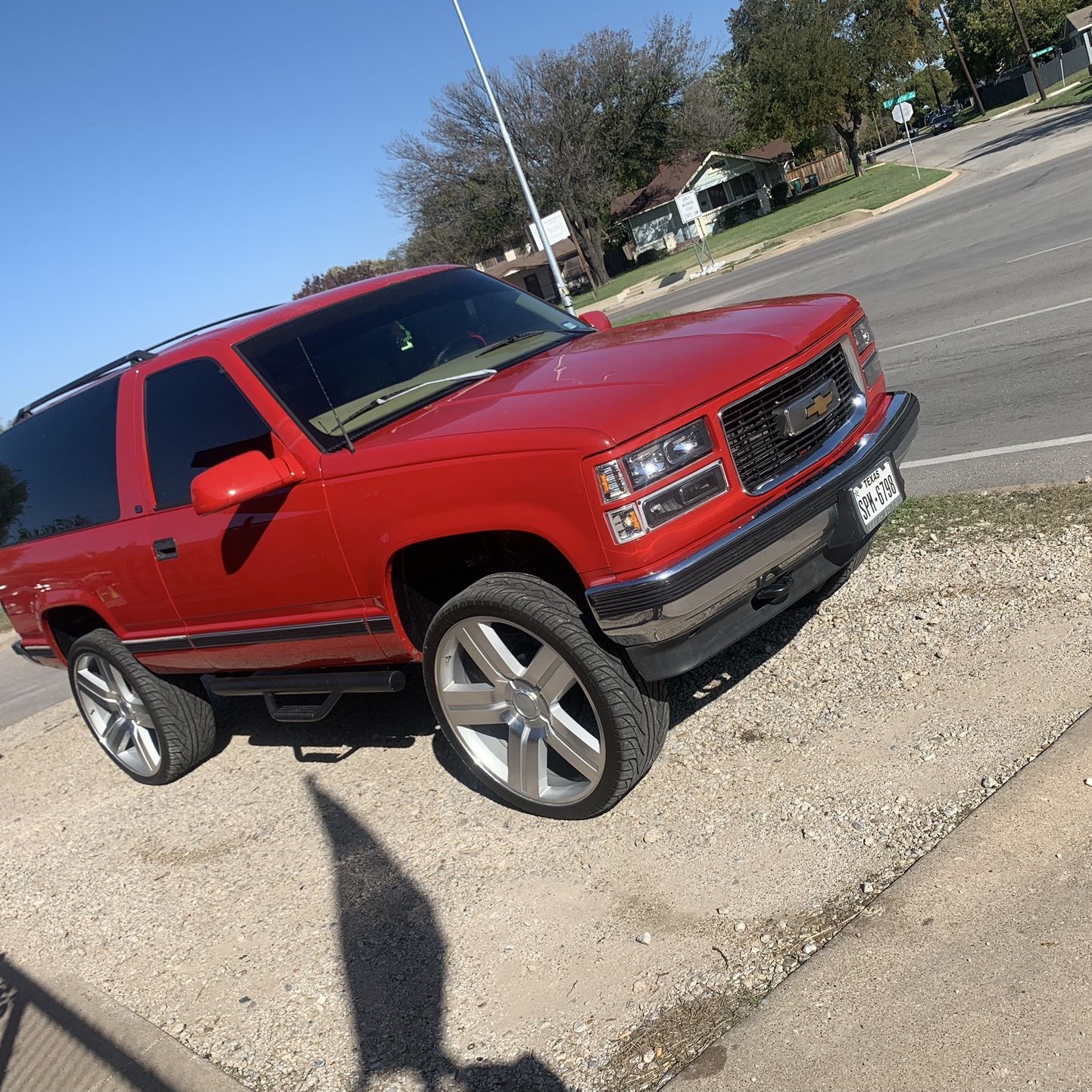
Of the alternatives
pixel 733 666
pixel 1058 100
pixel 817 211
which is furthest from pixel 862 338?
pixel 1058 100

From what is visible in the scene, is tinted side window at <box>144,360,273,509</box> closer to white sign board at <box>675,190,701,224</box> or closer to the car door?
the car door

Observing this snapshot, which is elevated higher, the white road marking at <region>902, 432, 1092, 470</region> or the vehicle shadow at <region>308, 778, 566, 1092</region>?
the vehicle shadow at <region>308, 778, 566, 1092</region>

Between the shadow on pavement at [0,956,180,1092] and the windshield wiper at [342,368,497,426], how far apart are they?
2.40 m

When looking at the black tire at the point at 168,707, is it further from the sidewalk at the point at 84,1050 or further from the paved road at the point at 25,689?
the paved road at the point at 25,689

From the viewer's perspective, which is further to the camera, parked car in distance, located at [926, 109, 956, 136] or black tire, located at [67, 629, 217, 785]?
parked car in distance, located at [926, 109, 956, 136]

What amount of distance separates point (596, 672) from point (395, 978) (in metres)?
1.18

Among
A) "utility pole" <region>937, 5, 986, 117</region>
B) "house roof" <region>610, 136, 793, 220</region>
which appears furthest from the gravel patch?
"utility pole" <region>937, 5, 986, 117</region>

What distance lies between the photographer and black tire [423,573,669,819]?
11.9 ft

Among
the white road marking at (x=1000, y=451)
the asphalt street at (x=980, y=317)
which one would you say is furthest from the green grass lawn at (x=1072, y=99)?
the white road marking at (x=1000, y=451)

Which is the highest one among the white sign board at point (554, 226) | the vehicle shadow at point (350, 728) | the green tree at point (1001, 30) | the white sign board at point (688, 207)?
the green tree at point (1001, 30)

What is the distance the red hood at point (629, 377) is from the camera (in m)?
3.46

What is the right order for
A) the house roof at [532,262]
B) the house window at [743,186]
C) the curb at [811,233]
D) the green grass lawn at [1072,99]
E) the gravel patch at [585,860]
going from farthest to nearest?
the house roof at [532,262] → the house window at [743,186] → the green grass lawn at [1072,99] → the curb at [811,233] → the gravel patch at [585,860]

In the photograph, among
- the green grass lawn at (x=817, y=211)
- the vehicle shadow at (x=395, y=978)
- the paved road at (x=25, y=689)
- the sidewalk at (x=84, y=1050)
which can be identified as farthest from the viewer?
the green grass lawn at (x=817, y=211)

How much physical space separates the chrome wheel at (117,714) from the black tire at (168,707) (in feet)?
0.15
